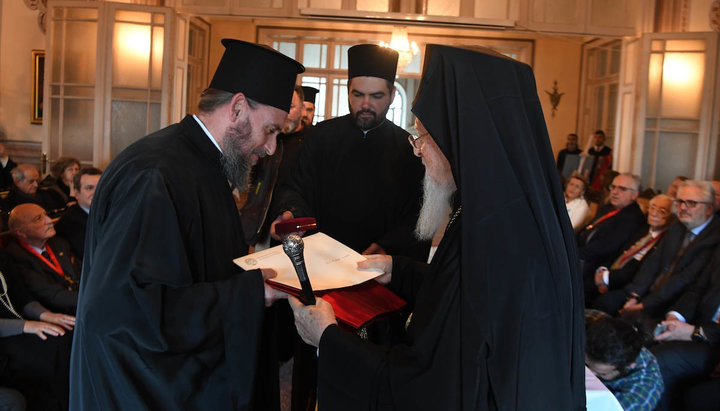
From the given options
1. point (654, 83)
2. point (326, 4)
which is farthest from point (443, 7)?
point (654, 83)

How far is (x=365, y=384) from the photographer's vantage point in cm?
189

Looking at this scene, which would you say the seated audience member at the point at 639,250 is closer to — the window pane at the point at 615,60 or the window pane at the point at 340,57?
the window pane at the point at 615,60

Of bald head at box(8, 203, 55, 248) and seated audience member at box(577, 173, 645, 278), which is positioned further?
seated audience member at box(577, 173, 645, 278)

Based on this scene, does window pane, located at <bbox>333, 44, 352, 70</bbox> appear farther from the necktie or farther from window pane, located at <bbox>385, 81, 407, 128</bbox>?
the necktie

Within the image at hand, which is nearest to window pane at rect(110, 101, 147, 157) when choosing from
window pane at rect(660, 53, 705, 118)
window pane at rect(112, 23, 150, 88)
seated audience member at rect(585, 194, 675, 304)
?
window pane at rect(112, 23, 150, 88)

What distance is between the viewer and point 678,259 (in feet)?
16.3

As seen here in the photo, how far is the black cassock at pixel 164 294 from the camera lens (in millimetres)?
1834

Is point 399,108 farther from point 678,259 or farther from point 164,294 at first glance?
point 164,294

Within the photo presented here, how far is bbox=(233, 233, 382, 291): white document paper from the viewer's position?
2.19 meters

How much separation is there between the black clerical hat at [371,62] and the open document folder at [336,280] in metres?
1.32

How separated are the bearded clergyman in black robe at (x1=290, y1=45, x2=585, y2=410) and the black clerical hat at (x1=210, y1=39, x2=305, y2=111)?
57 cm

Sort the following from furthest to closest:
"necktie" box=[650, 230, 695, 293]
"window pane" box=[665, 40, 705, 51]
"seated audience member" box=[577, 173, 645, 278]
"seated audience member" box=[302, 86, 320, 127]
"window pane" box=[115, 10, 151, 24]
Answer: "window pane" box=[115, 10, 151, 24]
"window pane" box=[665, 40, 705, 51]
"seated audience member" box=[577, 173, 645, 278]
"seated audience member" box=[302, 86, 320, 127]
"necktie" box=[650, 230, 695, 293]

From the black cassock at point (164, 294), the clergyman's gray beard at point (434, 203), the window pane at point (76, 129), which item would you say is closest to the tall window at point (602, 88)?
the window pane at point (76, 129)

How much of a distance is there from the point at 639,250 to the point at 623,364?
2.90m
